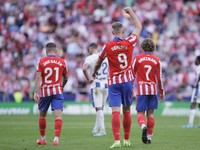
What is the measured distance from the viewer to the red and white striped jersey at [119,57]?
7.12 meters

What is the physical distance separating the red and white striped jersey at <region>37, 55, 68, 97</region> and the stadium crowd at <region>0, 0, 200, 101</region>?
13.4 metres

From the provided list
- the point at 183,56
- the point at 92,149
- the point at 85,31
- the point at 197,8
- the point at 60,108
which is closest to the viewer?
the point at 92,149

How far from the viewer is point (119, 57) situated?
7168 millimetres

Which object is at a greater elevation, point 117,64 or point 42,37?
point 42,37

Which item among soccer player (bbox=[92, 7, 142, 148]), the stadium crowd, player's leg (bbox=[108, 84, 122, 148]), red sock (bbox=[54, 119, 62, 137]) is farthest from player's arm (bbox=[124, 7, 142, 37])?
the stadium crowd

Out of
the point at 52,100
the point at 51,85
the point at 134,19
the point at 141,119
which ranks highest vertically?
the point at 134,19

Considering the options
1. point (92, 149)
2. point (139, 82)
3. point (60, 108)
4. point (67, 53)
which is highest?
point (67, 53)

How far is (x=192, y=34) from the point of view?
25641 millimetres

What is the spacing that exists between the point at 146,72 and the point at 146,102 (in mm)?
657

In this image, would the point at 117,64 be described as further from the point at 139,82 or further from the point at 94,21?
the point at 94,21

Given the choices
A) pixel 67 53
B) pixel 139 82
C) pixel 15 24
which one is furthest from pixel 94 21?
pixel 139 82

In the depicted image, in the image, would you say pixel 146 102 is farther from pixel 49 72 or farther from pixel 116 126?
pixel 49 72

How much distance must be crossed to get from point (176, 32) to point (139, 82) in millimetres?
19356

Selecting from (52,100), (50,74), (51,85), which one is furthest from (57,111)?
(50,74)
